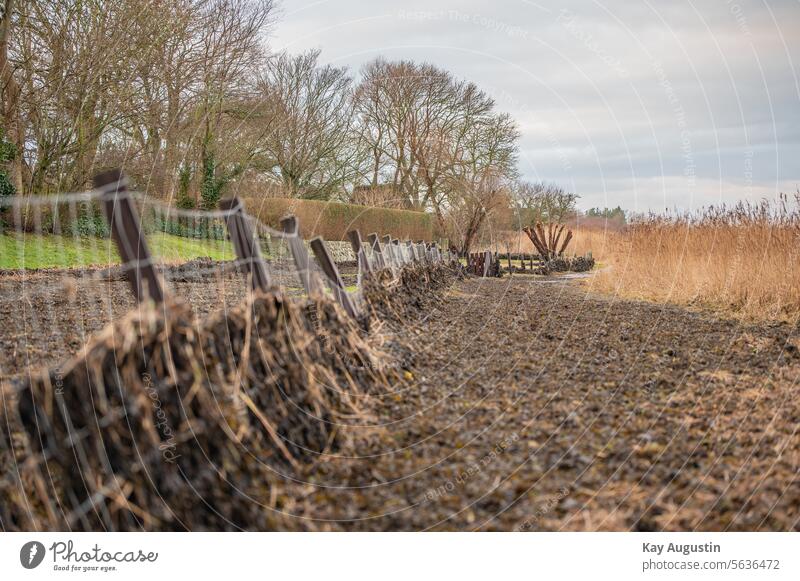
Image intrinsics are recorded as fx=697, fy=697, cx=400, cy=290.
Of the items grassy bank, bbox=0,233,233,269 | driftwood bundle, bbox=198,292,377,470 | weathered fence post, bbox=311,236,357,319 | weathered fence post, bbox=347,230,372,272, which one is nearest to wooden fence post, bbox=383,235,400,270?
weathered fence post, bbox=347,230,372,272

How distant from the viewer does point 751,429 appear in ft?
14.1

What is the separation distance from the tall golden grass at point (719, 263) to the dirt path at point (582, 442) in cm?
259

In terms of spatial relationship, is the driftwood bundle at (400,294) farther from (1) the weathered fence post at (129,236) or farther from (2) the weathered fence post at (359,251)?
(1) the weathered fence post at (129,236)

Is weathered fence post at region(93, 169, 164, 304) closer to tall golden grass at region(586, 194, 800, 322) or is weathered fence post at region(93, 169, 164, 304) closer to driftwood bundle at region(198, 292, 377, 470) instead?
driftwood bundle at region(198, 292, 377, 470)

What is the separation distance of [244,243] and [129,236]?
1.13m

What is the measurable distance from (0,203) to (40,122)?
2.81 meters

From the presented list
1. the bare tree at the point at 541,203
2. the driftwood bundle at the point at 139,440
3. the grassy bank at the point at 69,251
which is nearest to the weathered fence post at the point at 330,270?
the driftwood bundle at the point at 139,440

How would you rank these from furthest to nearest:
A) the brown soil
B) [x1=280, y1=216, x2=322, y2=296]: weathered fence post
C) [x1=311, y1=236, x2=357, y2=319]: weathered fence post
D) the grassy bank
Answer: the grassy bank
the brown soil
[x1=311, y1=236, x2=357, y2=319]: weathered fence post
[x1=280, y1=216, x2=322, y2=296]: weathered fence post

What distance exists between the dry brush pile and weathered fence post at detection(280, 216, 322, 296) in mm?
A: 1132

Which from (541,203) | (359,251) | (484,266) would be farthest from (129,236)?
(541,203)

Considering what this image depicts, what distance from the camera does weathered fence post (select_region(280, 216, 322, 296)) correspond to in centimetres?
525

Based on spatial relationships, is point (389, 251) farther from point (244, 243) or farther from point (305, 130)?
point (305, 130)

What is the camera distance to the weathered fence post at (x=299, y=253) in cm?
525

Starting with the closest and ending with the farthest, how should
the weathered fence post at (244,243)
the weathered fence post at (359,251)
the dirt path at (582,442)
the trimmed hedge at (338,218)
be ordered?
the dirt path at (582,442), the weathered fence post at (244,243), the weathered fence post at (359,251), the trimmed hedge at (338,218)
